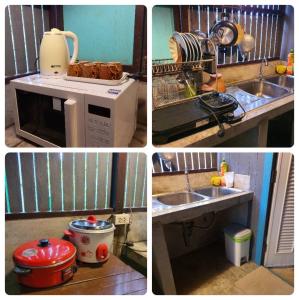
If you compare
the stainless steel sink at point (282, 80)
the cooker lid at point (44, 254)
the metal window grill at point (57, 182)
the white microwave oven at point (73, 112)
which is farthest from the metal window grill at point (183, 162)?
the stainless steel sink at point (282, 80)

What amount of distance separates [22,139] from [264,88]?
1536mm

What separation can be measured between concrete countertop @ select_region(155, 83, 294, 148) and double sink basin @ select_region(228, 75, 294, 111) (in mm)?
66

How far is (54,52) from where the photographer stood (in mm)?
1136

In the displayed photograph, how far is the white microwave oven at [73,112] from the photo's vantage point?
0.93m

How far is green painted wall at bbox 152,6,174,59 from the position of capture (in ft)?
3.65

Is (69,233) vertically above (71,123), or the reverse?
(71,123)

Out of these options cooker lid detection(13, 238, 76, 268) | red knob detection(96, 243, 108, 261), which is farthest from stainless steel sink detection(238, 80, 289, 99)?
cooker lid detection(13, 238, 76, 268)

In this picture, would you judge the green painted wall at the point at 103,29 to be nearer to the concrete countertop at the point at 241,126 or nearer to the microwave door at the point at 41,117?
the microwave door at the point at 41,117

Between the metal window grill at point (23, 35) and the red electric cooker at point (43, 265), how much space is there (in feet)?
2.45

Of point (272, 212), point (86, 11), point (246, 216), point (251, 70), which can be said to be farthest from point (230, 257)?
point (86, 11)

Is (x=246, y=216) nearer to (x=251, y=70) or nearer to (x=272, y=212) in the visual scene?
(x=272, y=212)

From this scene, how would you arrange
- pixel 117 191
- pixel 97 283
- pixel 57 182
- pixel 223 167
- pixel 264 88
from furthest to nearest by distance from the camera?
pixel 264 88 < pixel 223 167 < pixel 117 191 < pixel 57 182 < pixel 97 283

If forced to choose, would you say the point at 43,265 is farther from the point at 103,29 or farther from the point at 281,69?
the point at 281,69

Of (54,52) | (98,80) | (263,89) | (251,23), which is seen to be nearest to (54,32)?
(54,52)
